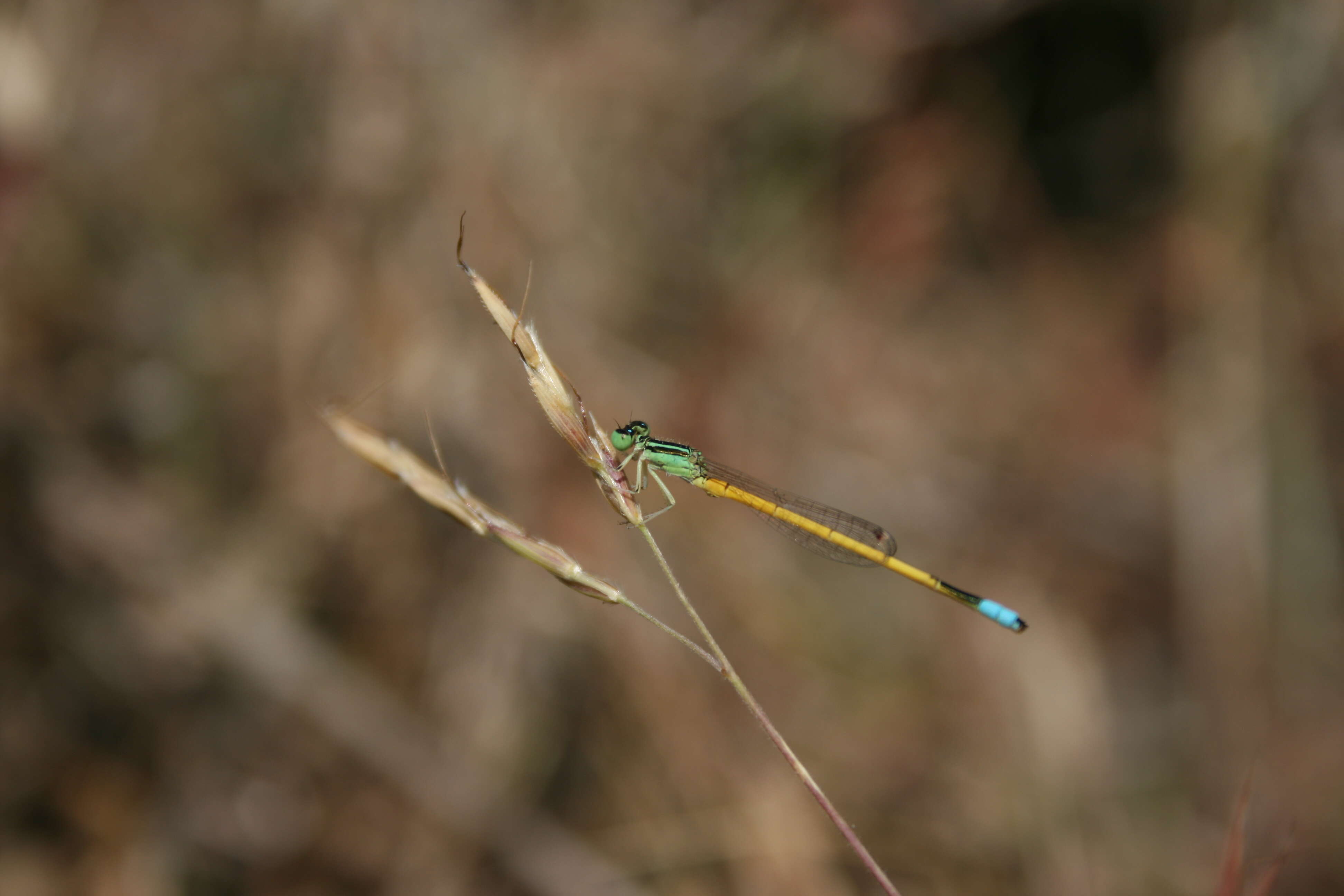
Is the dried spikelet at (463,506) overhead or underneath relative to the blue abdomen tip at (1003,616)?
underneath

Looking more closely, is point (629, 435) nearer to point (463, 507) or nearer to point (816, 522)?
point (816, 522)

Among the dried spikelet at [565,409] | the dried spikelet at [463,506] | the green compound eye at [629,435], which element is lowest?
the dried spikelet at [463,506]

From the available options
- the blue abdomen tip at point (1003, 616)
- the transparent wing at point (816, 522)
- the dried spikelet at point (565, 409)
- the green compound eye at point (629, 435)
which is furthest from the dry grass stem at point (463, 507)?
the blue abdomen tip at point (1003, 616)

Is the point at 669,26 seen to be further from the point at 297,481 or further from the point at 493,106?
the point at 297,481

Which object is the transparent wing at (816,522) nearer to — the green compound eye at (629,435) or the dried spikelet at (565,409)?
the green compound eye at (629,435)

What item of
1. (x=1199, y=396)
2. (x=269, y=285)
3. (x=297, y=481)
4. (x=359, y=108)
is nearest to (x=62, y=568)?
(x=297, y=481)

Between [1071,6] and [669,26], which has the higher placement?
[1071,6]

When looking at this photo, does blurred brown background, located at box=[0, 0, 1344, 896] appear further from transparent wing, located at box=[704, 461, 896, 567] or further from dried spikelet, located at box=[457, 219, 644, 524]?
dried spikelet, located at box=[457, 219, 644, 524]
